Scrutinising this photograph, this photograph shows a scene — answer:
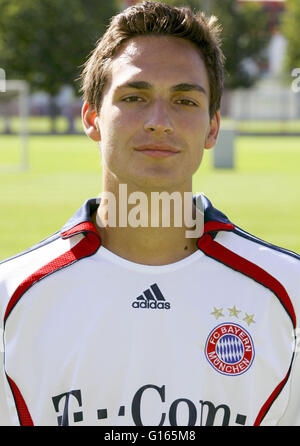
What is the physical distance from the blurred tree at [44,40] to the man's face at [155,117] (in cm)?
4493

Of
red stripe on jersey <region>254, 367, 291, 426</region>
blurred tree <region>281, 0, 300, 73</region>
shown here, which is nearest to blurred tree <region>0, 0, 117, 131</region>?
blurred tree <region>281, 0, 300, 73</region>

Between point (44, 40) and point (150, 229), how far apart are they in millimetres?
48202

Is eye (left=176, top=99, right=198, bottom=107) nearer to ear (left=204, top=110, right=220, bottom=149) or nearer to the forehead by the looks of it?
the forehead

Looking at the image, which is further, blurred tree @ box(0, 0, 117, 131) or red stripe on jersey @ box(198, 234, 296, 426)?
blurred tree @ box(0, 0, 117, 131)

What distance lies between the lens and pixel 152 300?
7.70 ft

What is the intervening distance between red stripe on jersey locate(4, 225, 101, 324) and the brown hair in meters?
0.45

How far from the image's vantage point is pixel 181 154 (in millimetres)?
2320

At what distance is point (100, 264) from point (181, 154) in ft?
1.44

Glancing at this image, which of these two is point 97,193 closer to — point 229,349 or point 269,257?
point 269,257

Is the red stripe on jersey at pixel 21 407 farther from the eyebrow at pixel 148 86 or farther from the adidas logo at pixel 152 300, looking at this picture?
the eyebrow at pixel 148 86

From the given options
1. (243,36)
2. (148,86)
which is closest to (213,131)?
(148,86)

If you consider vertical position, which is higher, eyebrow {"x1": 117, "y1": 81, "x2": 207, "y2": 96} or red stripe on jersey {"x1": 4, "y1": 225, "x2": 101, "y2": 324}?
eyebrow {"x1": 117, "y1": 81, "x2": 207, "y2": 96}

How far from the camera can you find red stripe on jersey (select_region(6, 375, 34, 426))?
7.61 ft
